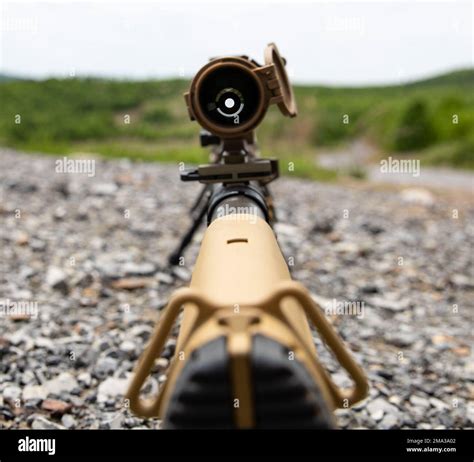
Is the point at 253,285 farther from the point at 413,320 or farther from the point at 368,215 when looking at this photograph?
the point at 368,215

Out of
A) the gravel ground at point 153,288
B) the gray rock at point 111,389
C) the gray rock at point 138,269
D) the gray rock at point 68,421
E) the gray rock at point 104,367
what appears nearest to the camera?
the gray rock at point 68,421

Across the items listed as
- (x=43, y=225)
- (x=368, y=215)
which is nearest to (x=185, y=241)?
(x=43, y=225)

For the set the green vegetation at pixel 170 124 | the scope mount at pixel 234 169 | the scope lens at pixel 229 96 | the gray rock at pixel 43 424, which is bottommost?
the gray rock at pixel 43 424

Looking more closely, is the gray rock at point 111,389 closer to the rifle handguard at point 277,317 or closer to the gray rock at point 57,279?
the gray rock at point 57,279

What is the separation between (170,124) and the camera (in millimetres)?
34438

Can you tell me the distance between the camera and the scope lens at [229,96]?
303 cm

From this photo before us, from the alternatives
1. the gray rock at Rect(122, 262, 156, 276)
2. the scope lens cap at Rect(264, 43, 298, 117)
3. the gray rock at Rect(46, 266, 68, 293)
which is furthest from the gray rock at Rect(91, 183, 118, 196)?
the scope lens cap at Rect(264, 43, 298, 117)

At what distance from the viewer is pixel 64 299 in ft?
20.1

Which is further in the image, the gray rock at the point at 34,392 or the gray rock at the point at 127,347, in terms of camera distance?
the gray rock at the point at 127,347

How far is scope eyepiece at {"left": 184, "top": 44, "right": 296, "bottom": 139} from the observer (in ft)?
9.87

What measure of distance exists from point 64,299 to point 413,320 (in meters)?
3.83

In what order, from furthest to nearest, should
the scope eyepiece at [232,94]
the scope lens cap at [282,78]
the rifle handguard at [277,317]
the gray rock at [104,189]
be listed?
1. the gray rock at [104,189]
2. the scope lens cap at [282,78]
3. the scope eyepiece at [232,94]
4. the rifle handguard at [277,317]

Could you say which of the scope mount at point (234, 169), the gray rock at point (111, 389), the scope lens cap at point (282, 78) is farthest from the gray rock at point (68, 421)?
the scope lens cap at point (282, 78)

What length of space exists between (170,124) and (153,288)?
28.8 metres
